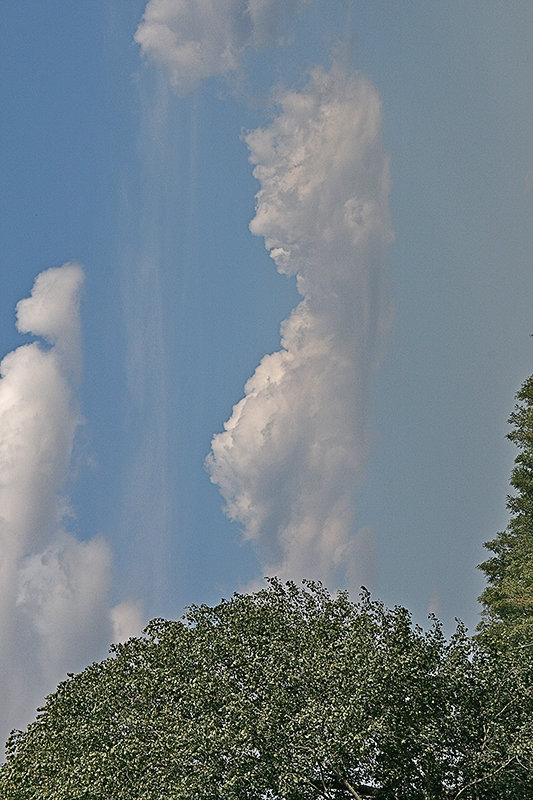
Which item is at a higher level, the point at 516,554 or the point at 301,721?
the point at 516,554

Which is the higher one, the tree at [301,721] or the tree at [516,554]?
the tree at [516,554]

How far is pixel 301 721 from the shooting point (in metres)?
25.7

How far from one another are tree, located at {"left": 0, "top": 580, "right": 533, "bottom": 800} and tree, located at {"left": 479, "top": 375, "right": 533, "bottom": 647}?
1392 cm

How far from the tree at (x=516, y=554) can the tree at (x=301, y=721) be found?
13919 mm

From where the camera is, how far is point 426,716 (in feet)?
88.9

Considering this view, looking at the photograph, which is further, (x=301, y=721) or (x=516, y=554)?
(x=516, y=554)

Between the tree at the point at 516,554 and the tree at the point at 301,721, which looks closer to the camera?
the tree at the point at 301,721

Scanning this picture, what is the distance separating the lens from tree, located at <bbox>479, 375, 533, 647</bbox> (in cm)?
4209

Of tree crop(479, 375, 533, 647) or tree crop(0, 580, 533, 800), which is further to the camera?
tree crop(479, 375, 533, 647)

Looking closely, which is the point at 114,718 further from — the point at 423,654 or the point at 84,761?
the point at 423,654

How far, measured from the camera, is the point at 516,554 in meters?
46.2

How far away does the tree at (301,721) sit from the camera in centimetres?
2586

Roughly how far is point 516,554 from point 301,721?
23349mm

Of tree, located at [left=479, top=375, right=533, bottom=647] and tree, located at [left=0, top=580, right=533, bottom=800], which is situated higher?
tree, located at [left=479, top=375, right=533, bottom=647]
